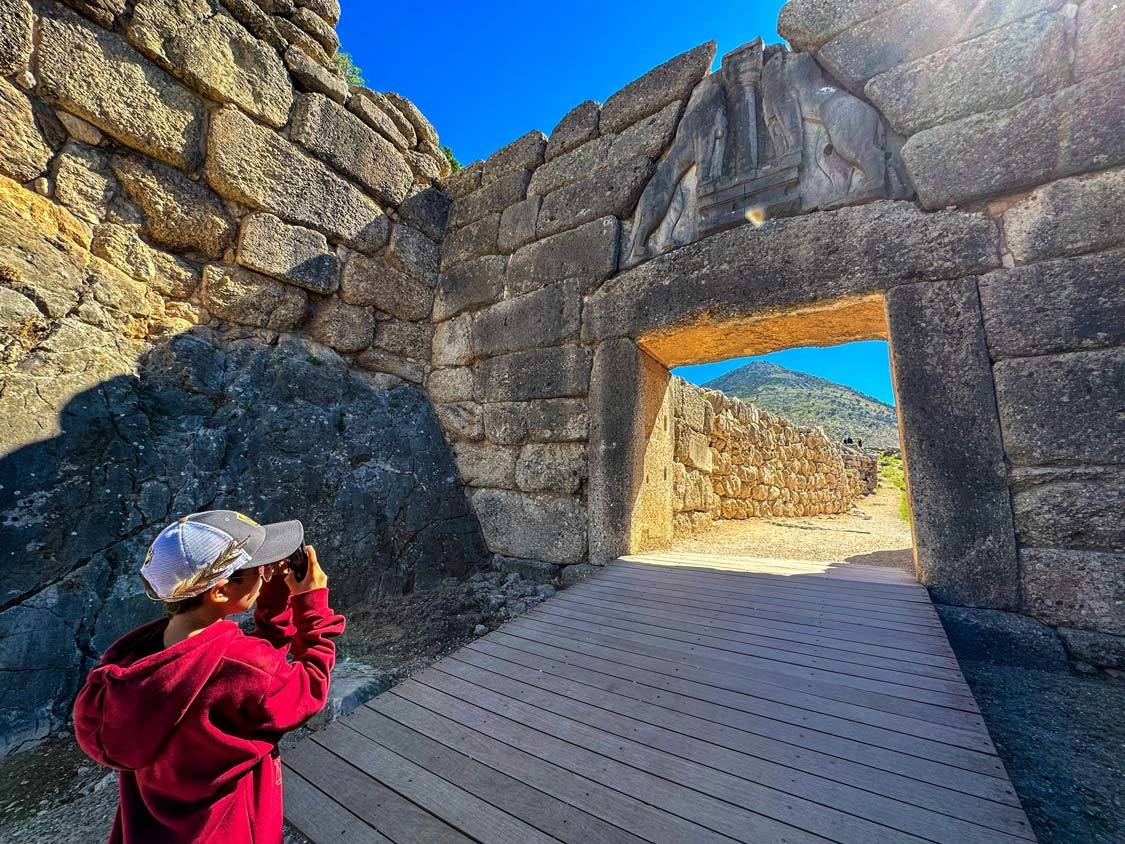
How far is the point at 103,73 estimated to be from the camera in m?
2.69

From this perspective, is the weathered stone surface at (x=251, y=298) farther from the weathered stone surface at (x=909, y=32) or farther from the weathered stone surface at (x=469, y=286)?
the weathered stone surface at (x=909, y=32)

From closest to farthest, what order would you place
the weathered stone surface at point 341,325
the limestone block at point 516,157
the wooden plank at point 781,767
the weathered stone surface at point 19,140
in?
the wooden plank at point 781,767, the weathered stone surface at point 19,140, the weathered stone surface at point 341,325, the limestone block at point 516,157

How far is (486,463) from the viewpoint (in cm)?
407

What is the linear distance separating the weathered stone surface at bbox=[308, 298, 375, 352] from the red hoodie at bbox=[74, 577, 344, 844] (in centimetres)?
319

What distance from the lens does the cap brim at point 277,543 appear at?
987 mm

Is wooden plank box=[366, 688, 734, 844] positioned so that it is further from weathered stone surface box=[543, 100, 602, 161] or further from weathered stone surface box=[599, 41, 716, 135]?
weathered stone surface box=[543, 100, 602, 161]

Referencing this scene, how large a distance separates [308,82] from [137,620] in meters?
3.91

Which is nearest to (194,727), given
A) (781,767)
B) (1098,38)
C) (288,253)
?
(781,767)

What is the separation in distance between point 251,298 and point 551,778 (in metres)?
3.51

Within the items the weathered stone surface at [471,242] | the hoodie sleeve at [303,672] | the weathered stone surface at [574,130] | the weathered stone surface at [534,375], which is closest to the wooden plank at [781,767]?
the hoodie sleeve at [303,672]

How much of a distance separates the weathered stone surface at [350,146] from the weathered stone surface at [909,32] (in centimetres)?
345

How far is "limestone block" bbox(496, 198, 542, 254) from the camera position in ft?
13.7

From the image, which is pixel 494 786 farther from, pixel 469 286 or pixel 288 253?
pixel 469 286

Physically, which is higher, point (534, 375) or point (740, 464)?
point (534, 375)
